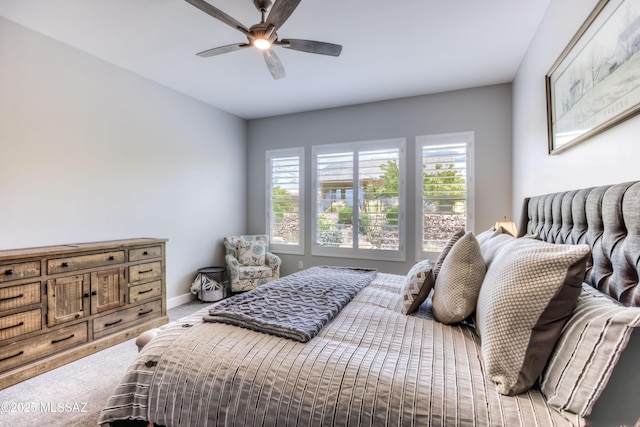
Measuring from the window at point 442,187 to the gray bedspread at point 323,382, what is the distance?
2568 millimetres

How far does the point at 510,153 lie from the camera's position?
3607mm

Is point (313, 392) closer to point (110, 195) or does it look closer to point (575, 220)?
point (575, 220)

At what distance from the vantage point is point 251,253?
177 inches

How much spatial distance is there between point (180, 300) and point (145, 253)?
1.13 m

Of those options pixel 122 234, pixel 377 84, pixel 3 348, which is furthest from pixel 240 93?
pixel 3 348

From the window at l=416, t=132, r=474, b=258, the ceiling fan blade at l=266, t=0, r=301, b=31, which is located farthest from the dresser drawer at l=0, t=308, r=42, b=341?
the window at l=416, t=132, r=474, b=258

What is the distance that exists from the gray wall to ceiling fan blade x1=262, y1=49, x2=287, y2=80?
1853 millimetres

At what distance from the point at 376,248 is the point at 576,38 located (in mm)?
3002

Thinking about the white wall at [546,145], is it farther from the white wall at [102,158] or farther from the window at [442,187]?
the white wall at [102,158]

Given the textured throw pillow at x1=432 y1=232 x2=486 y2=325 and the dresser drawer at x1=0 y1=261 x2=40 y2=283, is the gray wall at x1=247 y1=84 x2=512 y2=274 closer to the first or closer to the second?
the textured throw pillow at x1=432 y1=232 x2=486 y2=325

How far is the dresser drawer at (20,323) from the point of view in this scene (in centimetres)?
207

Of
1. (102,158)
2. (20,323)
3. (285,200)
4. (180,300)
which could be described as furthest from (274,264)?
(20,323)

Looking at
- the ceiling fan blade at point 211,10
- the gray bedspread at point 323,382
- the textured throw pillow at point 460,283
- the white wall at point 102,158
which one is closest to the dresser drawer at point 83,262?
the white wall at point 102,158

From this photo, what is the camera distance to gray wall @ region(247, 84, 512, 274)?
3646 mm
